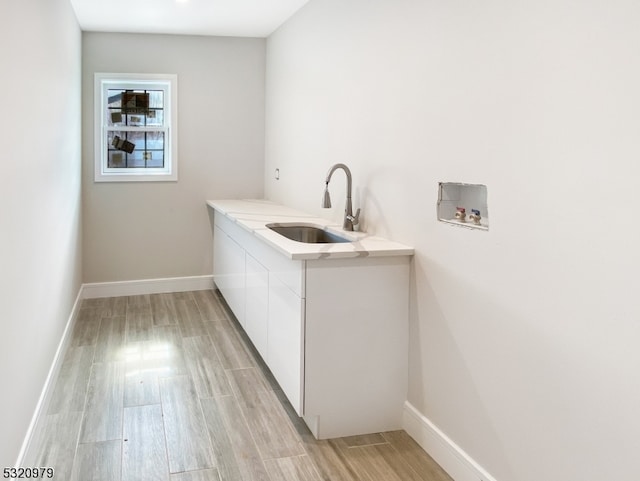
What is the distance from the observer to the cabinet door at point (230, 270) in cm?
430

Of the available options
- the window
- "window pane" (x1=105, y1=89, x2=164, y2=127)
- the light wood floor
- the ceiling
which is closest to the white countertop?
the light wood floor

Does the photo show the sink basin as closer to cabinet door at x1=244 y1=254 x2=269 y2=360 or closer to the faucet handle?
cabinet door at x1=244 y1=254 x2=269 y2=360

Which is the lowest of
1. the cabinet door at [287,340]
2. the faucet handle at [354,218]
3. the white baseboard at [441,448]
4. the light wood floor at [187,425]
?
the light wood floor at [187,425]

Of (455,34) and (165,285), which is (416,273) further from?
(165,285)

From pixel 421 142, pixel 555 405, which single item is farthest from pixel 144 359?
pixel 555 405

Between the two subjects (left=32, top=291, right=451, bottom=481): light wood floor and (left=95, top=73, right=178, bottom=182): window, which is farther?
(left=95, top=73, right=178, bottom=182): window

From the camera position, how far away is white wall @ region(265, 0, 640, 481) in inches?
65.0

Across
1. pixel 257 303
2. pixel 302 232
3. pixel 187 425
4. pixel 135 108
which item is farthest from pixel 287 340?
pixel 135 108

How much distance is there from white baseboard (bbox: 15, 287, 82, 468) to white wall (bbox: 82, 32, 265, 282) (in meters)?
1.09

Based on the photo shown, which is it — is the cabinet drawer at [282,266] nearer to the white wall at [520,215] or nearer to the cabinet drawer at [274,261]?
the cabinet drawer at [274,261]

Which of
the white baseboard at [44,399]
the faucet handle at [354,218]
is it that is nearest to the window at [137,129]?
the white baseboard at [44,399]

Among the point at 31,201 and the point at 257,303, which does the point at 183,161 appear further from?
the point at 31,201

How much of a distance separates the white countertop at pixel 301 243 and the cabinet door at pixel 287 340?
0.74 feet

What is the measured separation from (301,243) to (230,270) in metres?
1.91
